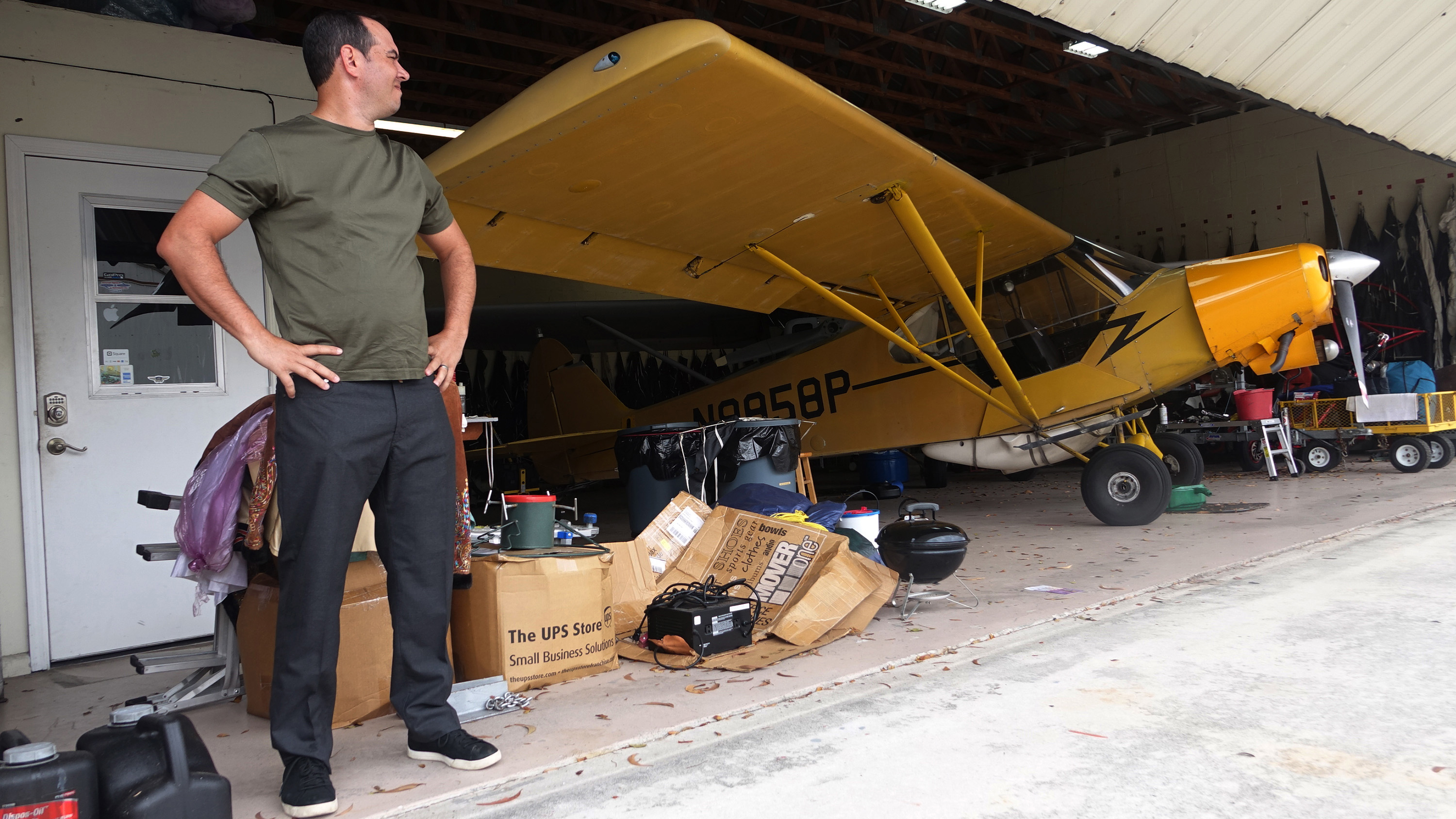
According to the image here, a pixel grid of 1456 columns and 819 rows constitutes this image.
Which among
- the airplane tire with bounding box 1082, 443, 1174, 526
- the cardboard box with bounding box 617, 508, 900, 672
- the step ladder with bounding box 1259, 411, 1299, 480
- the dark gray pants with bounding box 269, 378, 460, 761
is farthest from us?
the step ladder with bounding box 1259, 411, 1299, 480

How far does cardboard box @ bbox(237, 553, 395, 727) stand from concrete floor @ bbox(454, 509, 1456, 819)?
776mm

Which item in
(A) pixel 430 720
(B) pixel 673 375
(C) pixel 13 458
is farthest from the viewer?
(B) pixel 673 375

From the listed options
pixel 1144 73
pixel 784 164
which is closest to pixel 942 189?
pixel 784 164

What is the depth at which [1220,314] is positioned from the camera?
227 inches

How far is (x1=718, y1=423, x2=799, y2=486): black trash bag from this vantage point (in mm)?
5312

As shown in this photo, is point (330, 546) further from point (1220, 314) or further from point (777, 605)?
point (1220, 314)

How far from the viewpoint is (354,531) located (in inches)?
76.1

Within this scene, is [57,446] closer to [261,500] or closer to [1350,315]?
[261,500]

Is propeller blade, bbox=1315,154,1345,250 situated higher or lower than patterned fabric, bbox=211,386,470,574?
higher

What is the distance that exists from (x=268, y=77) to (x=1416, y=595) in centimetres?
553

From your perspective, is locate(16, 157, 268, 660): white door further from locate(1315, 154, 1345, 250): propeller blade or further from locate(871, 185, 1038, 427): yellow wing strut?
locate(1315, 154, 1345, 250): propeller blade

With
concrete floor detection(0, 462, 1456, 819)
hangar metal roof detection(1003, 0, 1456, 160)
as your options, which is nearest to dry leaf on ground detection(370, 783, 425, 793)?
concrete floor detection(0, 462, 1456, 819)

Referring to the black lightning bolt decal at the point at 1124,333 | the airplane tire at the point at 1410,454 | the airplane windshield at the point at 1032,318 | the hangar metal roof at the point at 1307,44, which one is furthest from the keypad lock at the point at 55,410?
the airplane tire at the point at 1410,454

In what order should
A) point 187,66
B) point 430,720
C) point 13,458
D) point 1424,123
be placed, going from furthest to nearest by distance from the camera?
point 1424,123 → point 187,66 → point 13,458 → point 430,720
